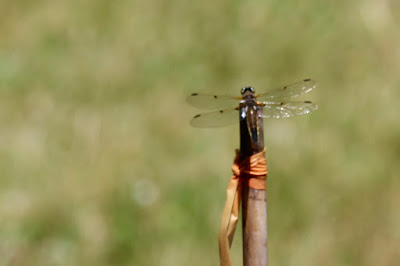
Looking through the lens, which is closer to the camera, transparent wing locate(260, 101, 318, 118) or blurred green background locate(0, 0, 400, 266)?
transparent wing locate(260, 101, 318, 118)

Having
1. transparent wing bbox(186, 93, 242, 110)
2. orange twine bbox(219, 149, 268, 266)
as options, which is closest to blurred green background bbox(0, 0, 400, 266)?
transparent wing bbox(186, 93, 242, 110)

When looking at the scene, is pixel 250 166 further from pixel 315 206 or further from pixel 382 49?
pixel 382 49

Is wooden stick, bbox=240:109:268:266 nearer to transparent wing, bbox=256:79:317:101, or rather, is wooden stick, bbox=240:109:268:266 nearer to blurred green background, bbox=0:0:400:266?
transparent wing, bbox=256:79:317:101

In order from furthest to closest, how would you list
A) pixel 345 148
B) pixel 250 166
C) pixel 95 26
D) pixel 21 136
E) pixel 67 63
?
1. pixel 95 26
2. pixel 67 63
3. pixel 21 136
4. pixel 345 148
5. pixel 250 166

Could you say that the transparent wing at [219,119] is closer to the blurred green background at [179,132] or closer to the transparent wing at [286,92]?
the transparent wing at [286,92]

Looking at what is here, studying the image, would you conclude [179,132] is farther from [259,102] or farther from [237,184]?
[237,184]

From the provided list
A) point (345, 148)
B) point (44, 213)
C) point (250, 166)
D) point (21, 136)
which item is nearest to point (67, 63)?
point (21, 136)

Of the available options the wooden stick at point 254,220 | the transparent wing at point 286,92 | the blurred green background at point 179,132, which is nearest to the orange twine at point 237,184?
the wooden stick at point 254,220
